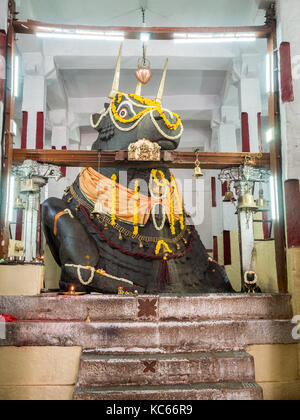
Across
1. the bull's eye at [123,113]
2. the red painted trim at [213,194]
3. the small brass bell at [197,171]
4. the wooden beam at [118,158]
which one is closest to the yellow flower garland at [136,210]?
the wooden beam at [118,158]

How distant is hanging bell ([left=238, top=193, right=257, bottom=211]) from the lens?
5.23 meters

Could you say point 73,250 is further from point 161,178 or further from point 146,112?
point 146,112

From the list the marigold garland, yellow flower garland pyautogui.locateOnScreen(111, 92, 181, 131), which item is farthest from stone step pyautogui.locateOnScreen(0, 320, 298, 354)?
yellow flower garland pyautogui.locateOnScreen(111, 92, 181, 131)

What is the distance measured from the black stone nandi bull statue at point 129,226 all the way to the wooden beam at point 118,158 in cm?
28

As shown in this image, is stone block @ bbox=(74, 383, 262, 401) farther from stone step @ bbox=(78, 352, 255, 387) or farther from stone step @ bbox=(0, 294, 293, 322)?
stone step @ bbox=(0, 294, 293, 322)

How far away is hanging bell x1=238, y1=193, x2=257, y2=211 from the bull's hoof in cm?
171

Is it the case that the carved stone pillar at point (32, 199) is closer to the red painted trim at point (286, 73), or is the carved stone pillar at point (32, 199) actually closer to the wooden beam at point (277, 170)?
the wooden beam at point (277, 170)

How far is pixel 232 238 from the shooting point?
27.8ft

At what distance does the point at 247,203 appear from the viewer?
5238 mm

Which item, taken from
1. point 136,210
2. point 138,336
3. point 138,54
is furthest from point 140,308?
point 138,54

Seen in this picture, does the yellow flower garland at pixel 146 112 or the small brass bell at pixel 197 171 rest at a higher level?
the yellow flower garland at pixel 146 112

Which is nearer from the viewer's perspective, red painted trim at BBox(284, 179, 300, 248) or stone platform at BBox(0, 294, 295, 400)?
stone platform at BBox(0, 294, 295, 400)

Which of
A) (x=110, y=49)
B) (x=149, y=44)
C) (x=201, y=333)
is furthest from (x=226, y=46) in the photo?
(x=201, y=333)

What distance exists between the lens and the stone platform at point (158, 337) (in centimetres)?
340
